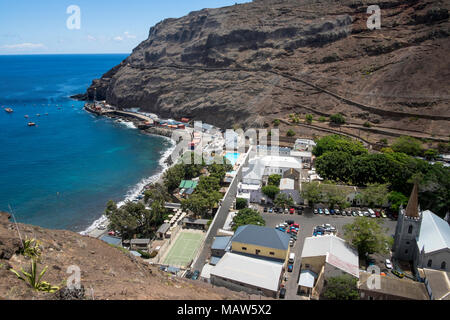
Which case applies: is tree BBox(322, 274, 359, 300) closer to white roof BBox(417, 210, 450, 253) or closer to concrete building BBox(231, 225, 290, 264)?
concrete building BBox(231, 225, 290, 264)

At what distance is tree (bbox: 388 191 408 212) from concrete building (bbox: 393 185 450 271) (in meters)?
5.64

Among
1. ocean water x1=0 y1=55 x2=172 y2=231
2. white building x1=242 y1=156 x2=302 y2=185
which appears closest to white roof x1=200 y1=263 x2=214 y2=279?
white building x1=242 y1=156 x2=302 y2=185

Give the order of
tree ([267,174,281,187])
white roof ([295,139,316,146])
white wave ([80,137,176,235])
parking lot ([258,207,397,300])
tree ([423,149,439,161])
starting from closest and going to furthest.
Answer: parking lot ([258,207,397,300]), white wave ([80,137,176,235]), tree ([267,174,281,187]), tree ([423,149,439,161]), white roof ([295,139,316,146])

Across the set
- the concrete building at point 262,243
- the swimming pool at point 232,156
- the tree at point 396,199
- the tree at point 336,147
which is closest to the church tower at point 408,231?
the tree at point 396,199

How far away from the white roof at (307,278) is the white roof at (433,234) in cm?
835

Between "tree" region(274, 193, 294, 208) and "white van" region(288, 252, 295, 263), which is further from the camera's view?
"tree" region(274, 193, 294, 208)

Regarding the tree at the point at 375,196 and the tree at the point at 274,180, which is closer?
the tree at the point at 375,196

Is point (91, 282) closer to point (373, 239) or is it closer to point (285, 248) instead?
point (285, 248)

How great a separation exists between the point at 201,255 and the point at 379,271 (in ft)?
45.5

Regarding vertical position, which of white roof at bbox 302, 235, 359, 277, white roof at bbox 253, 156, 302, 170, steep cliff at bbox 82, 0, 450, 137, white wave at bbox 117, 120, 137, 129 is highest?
steep cliff at bbox 82, 0, 450, 137

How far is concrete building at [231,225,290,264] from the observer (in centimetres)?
2416

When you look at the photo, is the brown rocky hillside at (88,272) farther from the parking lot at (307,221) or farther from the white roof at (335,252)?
the parking lot at (307,221)

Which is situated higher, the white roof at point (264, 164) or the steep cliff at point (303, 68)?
the steep cliff at point (303, 68)

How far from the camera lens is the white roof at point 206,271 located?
23453 mm
